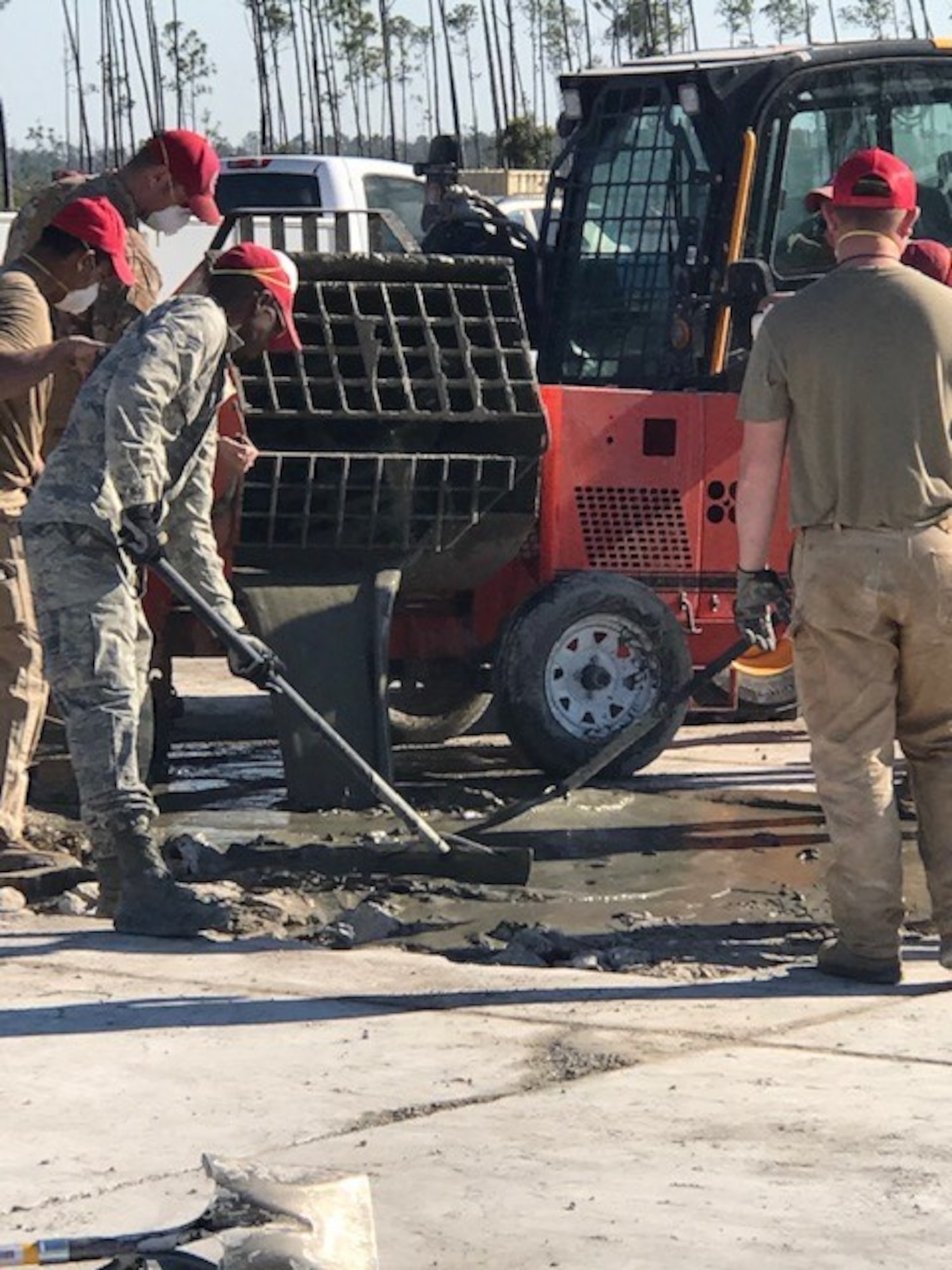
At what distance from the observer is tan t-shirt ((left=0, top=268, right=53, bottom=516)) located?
775 cm

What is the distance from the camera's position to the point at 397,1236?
4520 millimetres

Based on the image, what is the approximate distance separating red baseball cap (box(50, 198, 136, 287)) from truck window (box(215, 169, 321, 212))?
11.7m

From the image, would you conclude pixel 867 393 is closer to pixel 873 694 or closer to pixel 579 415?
pixel 873 694

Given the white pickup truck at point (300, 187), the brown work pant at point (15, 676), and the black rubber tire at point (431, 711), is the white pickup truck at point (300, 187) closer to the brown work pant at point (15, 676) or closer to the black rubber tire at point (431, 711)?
the black rubber tire at point (431, 711)

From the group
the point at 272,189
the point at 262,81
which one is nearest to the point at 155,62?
the point at 262,81

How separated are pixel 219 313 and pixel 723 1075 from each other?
2.67 meters

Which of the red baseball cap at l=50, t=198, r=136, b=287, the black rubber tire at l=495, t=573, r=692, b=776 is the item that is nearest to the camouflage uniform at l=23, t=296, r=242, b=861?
the red baseball cap at l=50, t=198, r=136, b=287

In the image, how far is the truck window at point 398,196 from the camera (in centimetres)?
1975

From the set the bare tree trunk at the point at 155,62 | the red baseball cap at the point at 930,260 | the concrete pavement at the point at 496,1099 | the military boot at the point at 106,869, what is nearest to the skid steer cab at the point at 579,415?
the red baseball cap at the point at 930,260

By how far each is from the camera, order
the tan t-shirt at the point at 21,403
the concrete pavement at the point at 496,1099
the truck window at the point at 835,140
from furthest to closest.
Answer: the truck window at the point at 835,140 < the tan t-shirt at the point at 21,403 < the concrete pavement at the point at 496,1099

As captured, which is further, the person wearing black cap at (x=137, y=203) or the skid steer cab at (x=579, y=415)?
the skid steer cab at (x=579, y=415)

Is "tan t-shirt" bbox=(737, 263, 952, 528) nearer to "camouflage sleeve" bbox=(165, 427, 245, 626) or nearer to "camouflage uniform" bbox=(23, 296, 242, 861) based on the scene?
"camouflage uniform" bbox=(23, 296, 242, 861)

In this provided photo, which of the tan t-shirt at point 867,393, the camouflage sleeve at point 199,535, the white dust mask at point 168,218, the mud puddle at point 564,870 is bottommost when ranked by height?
the mud puddle at point 564,870

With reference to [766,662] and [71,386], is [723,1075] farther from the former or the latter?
[766,662]
